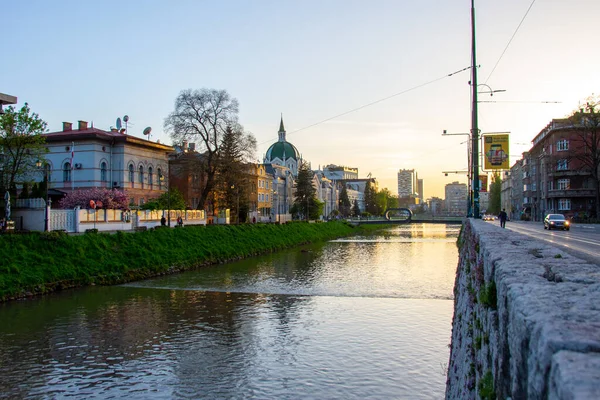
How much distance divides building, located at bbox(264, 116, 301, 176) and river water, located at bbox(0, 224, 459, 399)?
127m

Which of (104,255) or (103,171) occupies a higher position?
(103,171)

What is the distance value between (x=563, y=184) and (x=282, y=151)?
90853mm

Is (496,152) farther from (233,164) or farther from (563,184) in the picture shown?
(563,184)

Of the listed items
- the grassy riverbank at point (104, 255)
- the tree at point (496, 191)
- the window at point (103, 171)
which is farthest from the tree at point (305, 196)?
the tree at point (496, 191)

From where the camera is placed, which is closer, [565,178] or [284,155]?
[565,178]

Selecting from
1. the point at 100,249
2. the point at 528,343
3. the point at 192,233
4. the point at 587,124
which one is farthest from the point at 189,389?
the point at 587,124

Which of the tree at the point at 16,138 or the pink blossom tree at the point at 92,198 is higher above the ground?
the tree at the point at 16,138

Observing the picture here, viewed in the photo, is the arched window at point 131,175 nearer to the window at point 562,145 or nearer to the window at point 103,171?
the window at point 103,171

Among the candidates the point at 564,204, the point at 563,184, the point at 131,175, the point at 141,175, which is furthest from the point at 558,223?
the point at 141,175

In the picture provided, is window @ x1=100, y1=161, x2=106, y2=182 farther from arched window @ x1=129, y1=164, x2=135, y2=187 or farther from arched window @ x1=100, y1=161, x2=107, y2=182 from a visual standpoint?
arched window @ x1=129, y1=164, x2=135, y2=187

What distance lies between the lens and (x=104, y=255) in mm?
28938

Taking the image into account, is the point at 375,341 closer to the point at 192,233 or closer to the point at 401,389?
the point at 401,389

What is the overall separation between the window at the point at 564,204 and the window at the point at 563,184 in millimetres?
1800

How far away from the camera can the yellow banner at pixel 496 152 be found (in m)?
25.3
